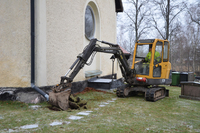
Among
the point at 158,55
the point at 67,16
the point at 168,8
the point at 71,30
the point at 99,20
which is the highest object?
the point at 168,8

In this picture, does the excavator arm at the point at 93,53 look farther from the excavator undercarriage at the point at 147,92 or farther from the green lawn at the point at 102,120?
the green lawn at the point at 102,120

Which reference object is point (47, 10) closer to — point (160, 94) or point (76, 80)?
point (76, 80)

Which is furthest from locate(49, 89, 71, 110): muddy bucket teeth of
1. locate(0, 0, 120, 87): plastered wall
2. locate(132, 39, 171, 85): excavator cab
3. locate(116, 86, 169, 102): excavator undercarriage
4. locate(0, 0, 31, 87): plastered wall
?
locate(132, 39, 171, 85): excavator cab

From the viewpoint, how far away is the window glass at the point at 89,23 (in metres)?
10.8

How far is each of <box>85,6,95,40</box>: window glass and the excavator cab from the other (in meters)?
3.67

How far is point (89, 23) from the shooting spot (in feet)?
36.4

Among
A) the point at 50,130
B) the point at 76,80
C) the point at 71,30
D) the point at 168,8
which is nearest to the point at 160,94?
the point at 76,80

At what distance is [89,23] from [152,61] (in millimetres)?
5018

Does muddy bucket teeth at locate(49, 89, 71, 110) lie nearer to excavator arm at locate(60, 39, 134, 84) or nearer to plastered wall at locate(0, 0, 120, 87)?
excavator arm at locate(60, 39, 134, 84)

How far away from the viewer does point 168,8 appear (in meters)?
20.4

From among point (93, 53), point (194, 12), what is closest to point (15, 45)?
point (93, 53)

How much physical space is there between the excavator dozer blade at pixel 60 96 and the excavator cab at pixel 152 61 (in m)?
3.93

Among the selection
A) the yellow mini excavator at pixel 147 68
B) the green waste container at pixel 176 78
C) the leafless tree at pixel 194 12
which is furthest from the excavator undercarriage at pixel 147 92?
the leafless tree at pixel 194 12

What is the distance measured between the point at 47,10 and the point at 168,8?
683 inches
